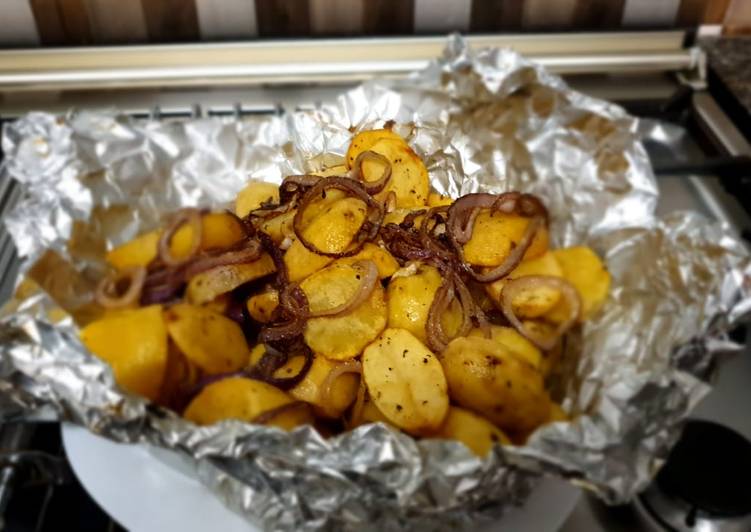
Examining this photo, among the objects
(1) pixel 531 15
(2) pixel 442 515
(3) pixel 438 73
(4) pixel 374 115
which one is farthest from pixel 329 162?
(1) pixel 531 15

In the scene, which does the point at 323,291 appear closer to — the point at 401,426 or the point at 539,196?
the point at 401,426

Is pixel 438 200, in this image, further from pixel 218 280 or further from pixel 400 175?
pixel 218 280

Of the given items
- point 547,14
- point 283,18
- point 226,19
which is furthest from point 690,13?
point 226,19

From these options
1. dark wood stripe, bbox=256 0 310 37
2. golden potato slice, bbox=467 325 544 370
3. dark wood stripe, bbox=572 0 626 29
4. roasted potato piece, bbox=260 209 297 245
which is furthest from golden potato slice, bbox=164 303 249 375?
dark wood stripe, bbox=572 0 626 29

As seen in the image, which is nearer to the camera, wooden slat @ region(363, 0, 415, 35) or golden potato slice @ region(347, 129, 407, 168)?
golden potato slice @ region(347, 129, 407, 168)

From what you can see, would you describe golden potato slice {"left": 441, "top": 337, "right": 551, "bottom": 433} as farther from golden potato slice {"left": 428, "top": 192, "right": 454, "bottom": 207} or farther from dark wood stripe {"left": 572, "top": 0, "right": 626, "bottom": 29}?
dark wood stripe {"left": 572, "top": 0, "right": 626, "bottom": 29}
